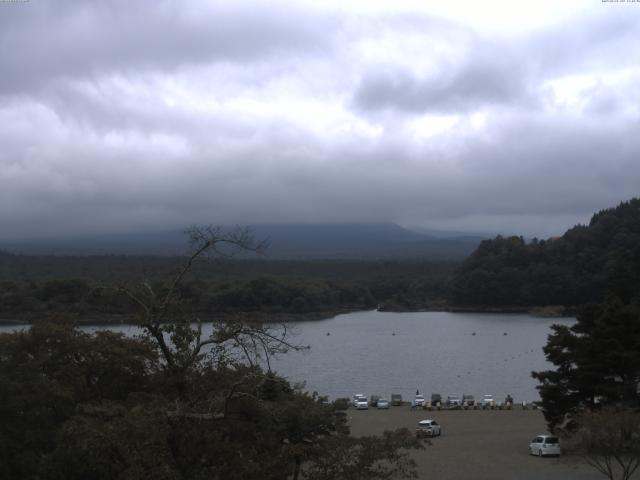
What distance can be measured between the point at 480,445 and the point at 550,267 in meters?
58.4

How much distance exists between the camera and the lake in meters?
36.0

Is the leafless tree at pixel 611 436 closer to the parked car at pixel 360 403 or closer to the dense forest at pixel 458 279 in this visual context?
the parked car at pixel 360 403

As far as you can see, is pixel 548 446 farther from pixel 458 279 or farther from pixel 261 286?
pixel 458 279

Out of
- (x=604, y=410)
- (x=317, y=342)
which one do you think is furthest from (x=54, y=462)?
(x=317, y=342)

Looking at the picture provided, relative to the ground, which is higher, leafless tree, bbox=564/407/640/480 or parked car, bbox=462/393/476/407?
leafless tree, bbox=564/407/640/480

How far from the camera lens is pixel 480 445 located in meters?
19.1

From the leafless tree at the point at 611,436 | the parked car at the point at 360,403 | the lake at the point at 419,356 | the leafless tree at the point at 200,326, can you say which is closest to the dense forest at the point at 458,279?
the lake at the point at 419,356

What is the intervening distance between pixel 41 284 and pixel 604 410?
153 feet

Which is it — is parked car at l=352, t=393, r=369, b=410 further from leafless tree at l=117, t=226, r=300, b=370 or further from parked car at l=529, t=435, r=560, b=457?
leafless tree at l=117, t=226, r=300, b=370

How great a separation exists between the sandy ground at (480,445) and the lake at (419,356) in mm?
4829

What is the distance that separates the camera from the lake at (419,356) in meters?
36.0

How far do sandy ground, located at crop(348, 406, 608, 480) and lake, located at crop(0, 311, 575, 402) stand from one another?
15.8 feet

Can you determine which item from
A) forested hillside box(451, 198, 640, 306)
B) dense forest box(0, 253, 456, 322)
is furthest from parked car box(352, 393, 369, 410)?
forested hillside box(451, 198, 640, 306)

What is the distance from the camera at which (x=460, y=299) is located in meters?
78.8
